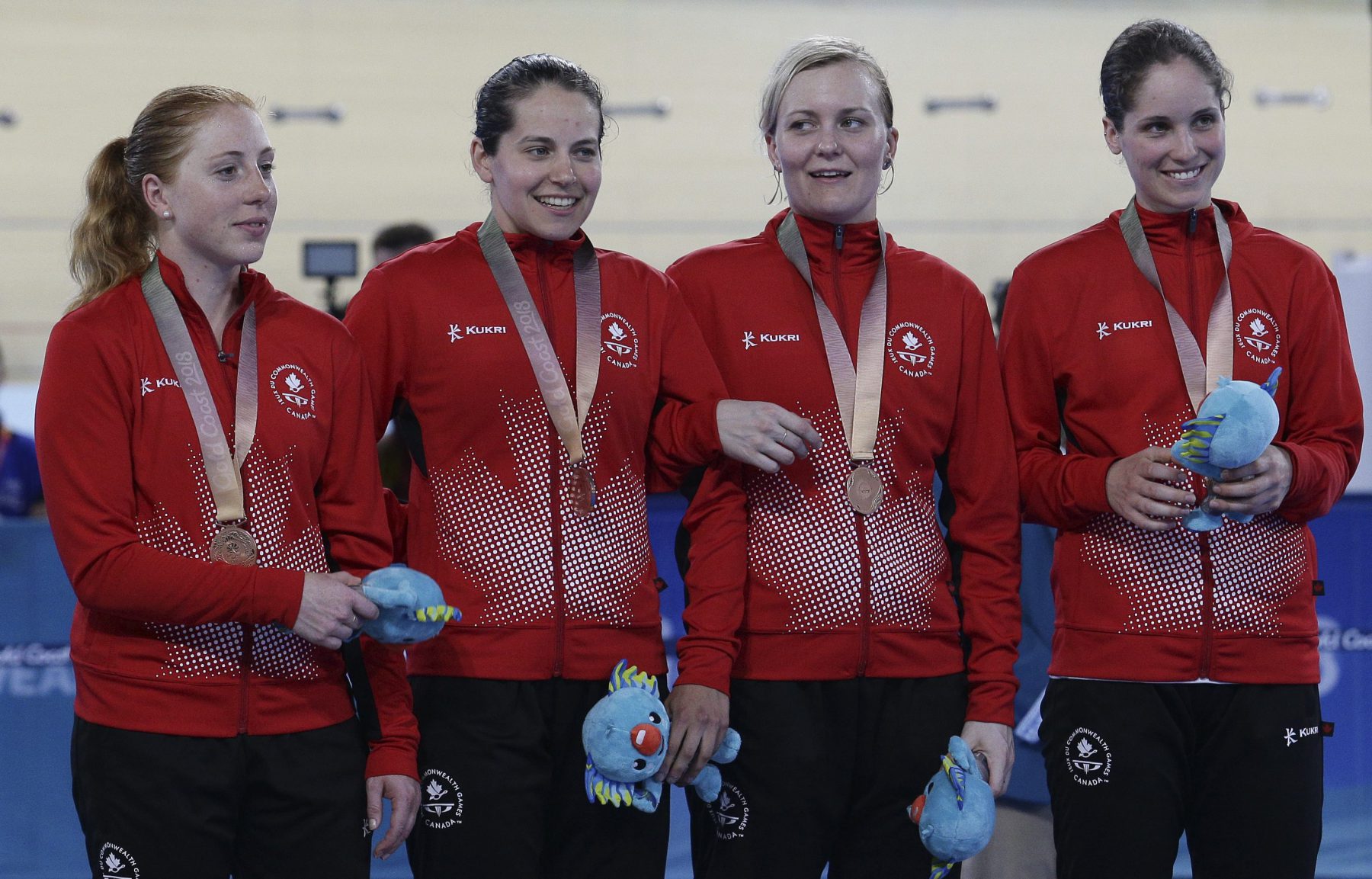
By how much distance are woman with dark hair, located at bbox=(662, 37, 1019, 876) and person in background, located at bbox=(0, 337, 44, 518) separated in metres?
3.38

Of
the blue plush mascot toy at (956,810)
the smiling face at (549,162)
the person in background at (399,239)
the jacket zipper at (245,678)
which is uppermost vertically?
the person in background at (399,239)

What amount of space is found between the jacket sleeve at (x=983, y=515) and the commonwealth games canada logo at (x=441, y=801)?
83 cm

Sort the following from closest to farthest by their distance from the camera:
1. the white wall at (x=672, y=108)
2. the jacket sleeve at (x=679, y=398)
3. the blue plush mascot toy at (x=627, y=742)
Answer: the blue plush mascot toy at (x=627, y=742) → the jacket sleeve at (x=679, y=398) → the white wall at (x=672, y=108)

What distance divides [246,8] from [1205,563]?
6.10 meters

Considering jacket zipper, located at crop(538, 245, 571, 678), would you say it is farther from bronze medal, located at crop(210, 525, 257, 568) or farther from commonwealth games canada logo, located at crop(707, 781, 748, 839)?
bronze medal, located at crop(210, 525, 257, 568)

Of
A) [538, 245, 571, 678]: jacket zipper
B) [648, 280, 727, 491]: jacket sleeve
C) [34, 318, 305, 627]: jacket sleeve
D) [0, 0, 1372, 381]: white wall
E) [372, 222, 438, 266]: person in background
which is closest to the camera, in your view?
[34, 318, 305, 627]: jacket sleeve

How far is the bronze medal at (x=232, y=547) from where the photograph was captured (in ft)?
6.61

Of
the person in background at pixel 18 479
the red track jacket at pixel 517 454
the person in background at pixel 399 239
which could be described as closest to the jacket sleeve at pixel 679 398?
the red track jacket at pixel 517 454

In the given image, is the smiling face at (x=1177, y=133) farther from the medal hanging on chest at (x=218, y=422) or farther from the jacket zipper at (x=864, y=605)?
the medal hanging on chest at (x=218, y=422)

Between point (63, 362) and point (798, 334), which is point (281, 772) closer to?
point (63, 362)

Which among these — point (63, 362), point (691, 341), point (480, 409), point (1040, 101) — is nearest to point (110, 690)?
point (63, 362)

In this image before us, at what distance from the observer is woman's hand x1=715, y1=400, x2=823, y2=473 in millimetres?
2158

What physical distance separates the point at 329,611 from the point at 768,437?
0.68 m

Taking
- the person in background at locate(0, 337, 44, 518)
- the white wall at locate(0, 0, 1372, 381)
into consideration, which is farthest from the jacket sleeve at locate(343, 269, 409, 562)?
the white wall at locate(0, 0, 1372, 381)
